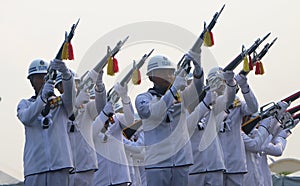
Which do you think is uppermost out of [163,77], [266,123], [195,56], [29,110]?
[195,56]

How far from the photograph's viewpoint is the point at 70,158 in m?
11.8

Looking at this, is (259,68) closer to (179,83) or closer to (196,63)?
(196,63)

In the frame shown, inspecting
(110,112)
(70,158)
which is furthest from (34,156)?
(110,112)

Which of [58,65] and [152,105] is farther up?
[58,65]

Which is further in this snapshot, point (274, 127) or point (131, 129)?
point (274, 127)

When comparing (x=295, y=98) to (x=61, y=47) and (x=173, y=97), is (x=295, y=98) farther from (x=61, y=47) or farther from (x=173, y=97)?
(x=61, y=47)

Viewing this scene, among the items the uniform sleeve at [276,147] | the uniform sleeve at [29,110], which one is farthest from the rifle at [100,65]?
the uniform sleeve at [276,147]

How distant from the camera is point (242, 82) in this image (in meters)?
14.0

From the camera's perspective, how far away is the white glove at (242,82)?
45.8 ft

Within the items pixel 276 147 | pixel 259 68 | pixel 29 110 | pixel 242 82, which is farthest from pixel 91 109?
pixel 276 147

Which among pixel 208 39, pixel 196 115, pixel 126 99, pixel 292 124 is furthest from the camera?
pixel 292 124

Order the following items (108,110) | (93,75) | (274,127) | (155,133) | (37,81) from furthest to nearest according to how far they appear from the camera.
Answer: (274,127), (108,110), (93,75), (155,133), (37,81)

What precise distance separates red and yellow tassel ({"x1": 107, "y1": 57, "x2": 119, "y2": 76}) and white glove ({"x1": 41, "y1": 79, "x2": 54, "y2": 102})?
71.2 inches

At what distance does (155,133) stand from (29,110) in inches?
79.1
